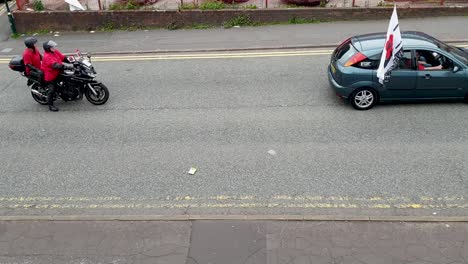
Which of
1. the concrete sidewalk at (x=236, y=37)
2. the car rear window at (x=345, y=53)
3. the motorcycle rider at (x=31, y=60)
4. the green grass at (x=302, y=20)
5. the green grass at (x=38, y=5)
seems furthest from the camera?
the green grass at (x=38, y=5)

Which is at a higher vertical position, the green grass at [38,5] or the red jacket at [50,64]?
the green grass at [38,5]

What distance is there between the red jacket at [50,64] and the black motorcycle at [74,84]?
0.16 metres

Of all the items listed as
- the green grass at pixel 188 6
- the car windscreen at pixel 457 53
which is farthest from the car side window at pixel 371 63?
the green grass at pixel 188 6

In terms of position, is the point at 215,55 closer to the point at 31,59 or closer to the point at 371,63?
the point at 31,59

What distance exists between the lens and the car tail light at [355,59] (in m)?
8.48

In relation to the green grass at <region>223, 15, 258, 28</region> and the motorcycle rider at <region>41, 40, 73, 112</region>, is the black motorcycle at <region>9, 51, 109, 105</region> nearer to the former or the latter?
the motorcycle rider at <region>41, 40, 73, 112</region>

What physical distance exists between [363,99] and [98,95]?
20.1 feet

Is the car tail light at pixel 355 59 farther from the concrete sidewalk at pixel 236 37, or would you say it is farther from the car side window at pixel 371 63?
the concrete sidewalk at pixel 236 37

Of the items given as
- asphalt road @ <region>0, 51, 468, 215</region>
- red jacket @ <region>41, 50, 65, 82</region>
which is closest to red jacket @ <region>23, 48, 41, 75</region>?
red jacket @ <region>41, 50, 65, 82</region>

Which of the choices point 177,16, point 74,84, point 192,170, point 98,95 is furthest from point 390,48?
point 177,16

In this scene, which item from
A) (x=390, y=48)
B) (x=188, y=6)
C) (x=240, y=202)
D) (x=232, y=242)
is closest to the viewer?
(x=232, y=242)

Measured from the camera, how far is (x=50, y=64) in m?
8.91

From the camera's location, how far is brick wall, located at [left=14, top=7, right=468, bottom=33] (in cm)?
1448

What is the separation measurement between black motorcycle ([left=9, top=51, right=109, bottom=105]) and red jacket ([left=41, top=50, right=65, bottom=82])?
0.52ft
